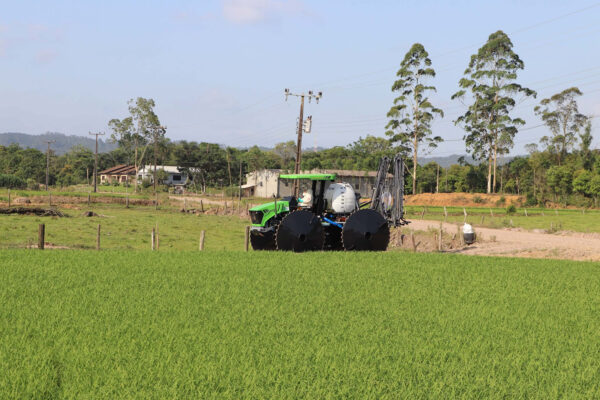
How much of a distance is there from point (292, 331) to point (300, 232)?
30.5 feet

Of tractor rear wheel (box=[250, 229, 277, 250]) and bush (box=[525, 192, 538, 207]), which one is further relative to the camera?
bush (box=[525, 192, 538, 207])

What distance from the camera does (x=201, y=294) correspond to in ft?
43.3

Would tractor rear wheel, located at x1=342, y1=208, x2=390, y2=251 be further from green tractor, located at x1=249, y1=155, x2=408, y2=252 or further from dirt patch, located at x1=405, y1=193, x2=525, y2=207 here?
dirt patch, located at x1=405, y1=193, x2=525, y2=207

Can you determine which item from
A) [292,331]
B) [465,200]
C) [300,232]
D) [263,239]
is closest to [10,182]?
[465,200]

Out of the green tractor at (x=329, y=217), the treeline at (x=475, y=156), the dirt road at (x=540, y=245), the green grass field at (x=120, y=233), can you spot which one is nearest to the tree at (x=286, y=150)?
the treeline at (x=475, y=156)

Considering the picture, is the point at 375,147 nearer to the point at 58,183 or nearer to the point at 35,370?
the point at 58,183

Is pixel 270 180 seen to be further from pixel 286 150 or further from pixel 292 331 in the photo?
pixel 292 331

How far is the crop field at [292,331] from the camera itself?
24.7 ft

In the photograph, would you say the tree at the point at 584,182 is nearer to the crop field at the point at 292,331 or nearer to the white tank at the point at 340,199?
the crop field at the point at 292,331

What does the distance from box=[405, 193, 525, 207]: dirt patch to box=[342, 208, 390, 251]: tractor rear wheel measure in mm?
56096

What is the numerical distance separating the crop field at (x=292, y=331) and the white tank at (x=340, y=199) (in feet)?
9.61

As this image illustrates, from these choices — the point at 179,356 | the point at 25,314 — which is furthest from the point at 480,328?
the point at 25,314

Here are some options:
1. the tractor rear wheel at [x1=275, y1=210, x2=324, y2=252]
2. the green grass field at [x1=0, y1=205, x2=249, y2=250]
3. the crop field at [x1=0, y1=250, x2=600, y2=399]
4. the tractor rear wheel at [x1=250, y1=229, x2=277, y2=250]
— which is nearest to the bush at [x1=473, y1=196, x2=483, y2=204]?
the green grass field at [x1=0, y1=205, x2=249, y2=250]

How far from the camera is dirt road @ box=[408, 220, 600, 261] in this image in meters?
26.7
